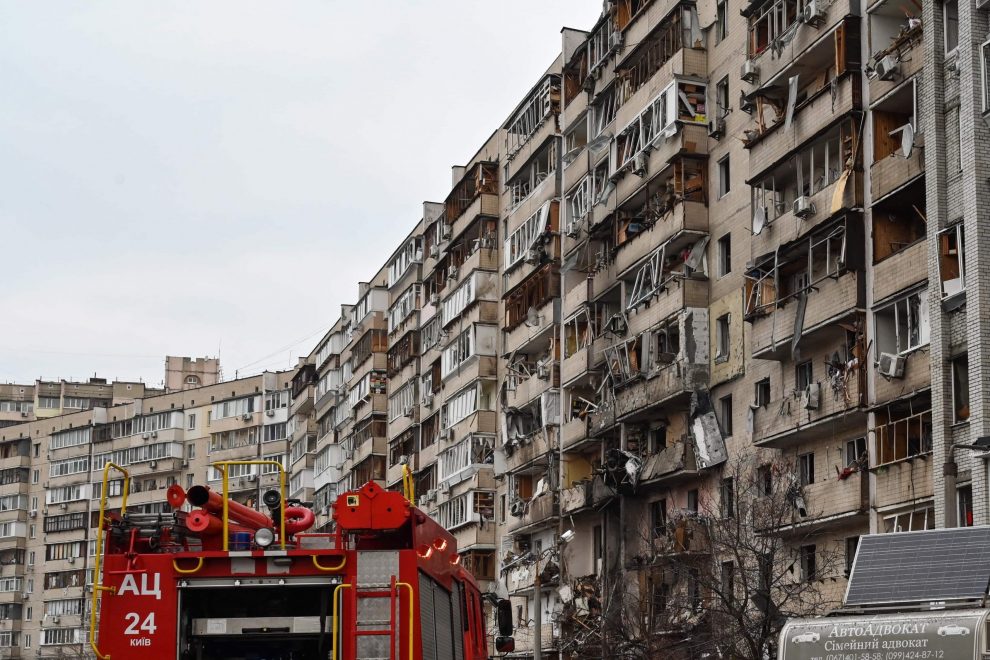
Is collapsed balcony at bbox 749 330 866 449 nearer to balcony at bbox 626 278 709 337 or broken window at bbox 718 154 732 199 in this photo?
balcony at bbox 626 278 709 337

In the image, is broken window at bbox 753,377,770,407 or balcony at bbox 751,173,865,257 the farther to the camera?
broken window at bbox 753,377,770,407

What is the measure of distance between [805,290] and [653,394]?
9.26 metres

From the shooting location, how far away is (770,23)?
39688 millimetres

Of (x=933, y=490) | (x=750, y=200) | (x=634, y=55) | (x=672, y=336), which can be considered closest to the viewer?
(x=933, y=490)

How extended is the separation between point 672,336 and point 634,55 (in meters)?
8.75

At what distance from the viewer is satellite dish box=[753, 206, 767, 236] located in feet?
127

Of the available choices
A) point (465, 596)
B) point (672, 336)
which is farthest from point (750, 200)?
point (465, 596)

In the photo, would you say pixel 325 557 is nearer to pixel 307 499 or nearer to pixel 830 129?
pixel 830 129

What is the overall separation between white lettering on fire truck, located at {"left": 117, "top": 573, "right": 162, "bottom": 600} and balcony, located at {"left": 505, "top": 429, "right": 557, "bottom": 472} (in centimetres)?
3907

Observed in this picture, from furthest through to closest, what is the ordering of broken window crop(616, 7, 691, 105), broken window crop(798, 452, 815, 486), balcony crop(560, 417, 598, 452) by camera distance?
balcony crop(560, 417, 598, 452)
broken window crop(616, 7, 691, 105)
broken window crop(798, 452, 815, 486)

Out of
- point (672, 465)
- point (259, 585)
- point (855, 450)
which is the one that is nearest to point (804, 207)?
point (855, 450)

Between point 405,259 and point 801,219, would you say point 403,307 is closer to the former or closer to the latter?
point 405,259

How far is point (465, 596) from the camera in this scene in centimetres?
1873

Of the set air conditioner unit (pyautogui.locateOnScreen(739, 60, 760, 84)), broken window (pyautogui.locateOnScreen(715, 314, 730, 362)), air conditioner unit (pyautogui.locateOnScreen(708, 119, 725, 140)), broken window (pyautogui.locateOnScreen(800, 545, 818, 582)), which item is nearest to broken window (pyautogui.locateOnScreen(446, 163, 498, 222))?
air conditioner unit (pyautogui.locateOnScreen(708, 119, 725, 140))
